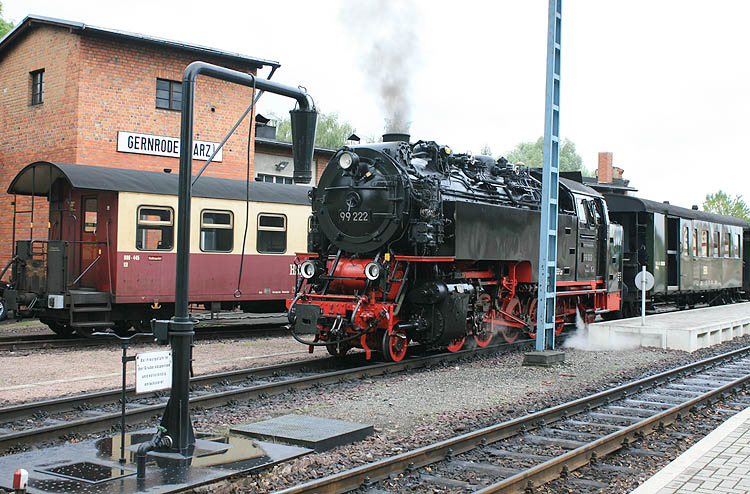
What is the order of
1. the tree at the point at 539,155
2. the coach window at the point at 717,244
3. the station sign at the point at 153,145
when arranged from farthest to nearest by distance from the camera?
the tree at the point at 539,155 → the coach window at the point at 717,244 → the station sign at the point at 153,145

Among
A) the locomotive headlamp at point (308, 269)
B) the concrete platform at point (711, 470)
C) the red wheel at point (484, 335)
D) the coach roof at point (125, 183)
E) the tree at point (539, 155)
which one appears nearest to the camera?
the concrete platform at point (711, 470)

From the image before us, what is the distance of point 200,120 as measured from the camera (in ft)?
66.3

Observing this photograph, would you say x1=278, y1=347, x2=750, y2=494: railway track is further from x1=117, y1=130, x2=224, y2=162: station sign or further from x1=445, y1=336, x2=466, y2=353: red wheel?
x1=117, y1=130, x2=224, y2=162: station sign

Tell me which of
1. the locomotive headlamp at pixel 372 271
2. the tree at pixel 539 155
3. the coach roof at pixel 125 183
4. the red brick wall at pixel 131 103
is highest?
the tree at pixel 539 155

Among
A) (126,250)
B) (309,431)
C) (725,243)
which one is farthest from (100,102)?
(725,243)

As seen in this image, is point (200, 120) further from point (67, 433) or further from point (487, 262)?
point (67, 433)

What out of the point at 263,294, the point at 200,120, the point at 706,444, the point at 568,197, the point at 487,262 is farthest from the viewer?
the point at 200,120

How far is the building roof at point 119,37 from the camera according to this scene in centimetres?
1809

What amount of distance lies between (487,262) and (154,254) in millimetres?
5887

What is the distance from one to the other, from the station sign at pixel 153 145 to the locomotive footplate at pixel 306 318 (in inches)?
422

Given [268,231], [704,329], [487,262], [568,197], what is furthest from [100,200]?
[704,329]

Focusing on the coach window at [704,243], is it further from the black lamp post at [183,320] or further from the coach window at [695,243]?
the black lamp post at [183,320]

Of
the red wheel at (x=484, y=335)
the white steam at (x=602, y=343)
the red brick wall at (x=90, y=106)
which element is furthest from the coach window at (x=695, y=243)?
the red brick wall at (x=90, y=106)

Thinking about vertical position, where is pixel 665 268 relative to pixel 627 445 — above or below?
above
